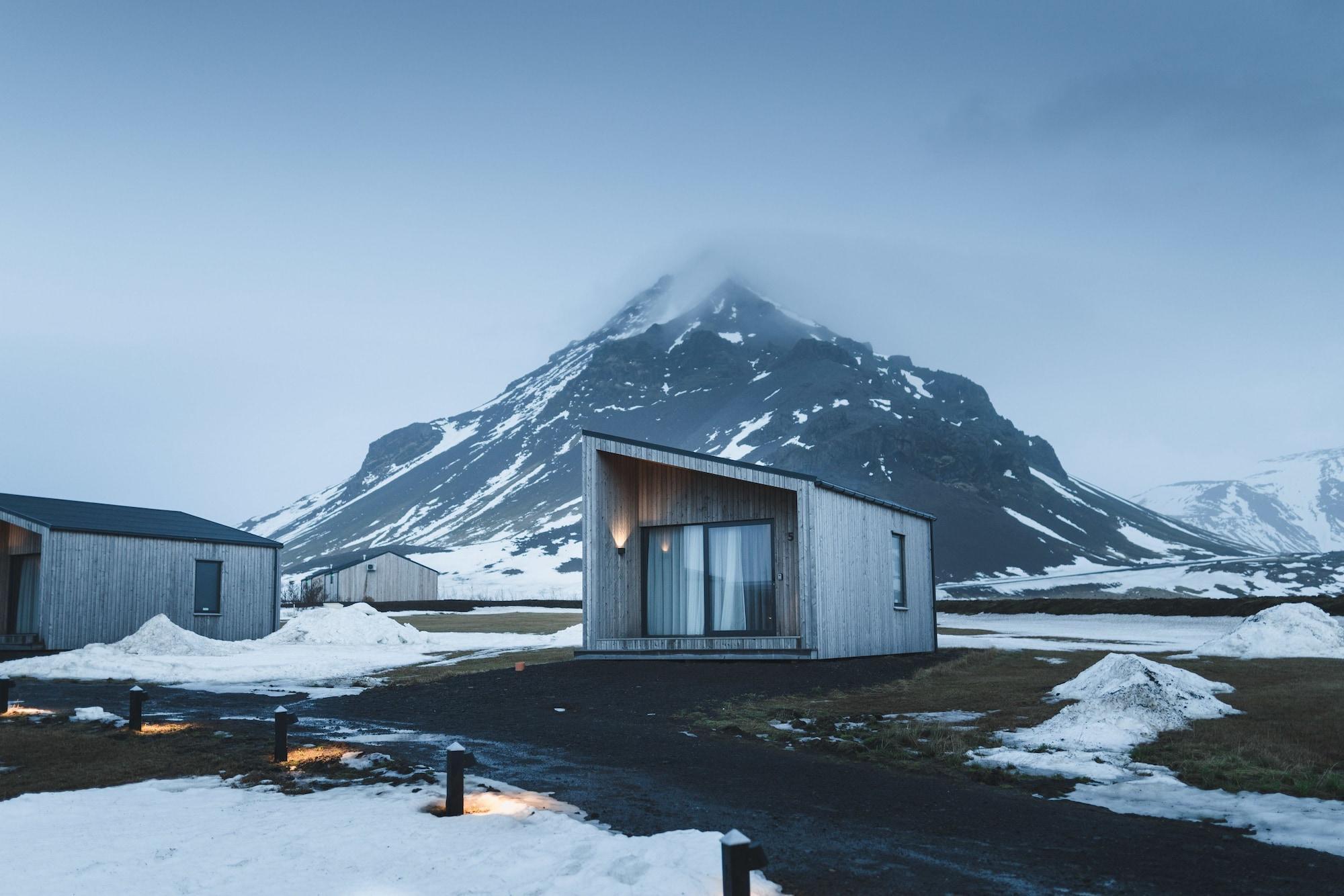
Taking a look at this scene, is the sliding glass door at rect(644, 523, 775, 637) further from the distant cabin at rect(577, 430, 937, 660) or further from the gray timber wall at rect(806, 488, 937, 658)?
the gray timber wall at rect(806, 488, 937, 658)

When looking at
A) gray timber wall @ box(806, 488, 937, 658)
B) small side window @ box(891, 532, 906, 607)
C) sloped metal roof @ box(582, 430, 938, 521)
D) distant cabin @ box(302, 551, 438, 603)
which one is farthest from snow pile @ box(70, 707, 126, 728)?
distant cabin @ box(302, 551, 438, 603)

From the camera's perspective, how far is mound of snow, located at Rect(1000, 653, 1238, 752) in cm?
893

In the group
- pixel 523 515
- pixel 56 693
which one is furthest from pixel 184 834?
pixel 523 515

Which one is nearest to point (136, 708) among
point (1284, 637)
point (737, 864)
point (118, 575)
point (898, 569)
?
point (737, 864)

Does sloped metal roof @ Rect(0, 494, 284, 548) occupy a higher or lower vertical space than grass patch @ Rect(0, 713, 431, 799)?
higher

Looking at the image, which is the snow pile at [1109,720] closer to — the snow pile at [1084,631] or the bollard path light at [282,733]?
the bollard path light at [282,733]

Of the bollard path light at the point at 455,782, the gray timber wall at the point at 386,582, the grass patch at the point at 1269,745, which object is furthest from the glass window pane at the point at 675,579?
the gray timber wall at the point at 386,582

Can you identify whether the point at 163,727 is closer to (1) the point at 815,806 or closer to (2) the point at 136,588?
(1) the point at 815,806

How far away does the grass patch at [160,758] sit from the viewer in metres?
7.70

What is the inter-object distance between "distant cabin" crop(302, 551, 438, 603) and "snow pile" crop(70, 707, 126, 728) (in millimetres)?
56033

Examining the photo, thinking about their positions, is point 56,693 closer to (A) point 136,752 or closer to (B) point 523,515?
(A) point 136,752

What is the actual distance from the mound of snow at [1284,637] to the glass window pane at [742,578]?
8.27 m

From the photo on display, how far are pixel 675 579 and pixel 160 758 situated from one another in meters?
11.2

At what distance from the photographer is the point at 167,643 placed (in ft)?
73.7
